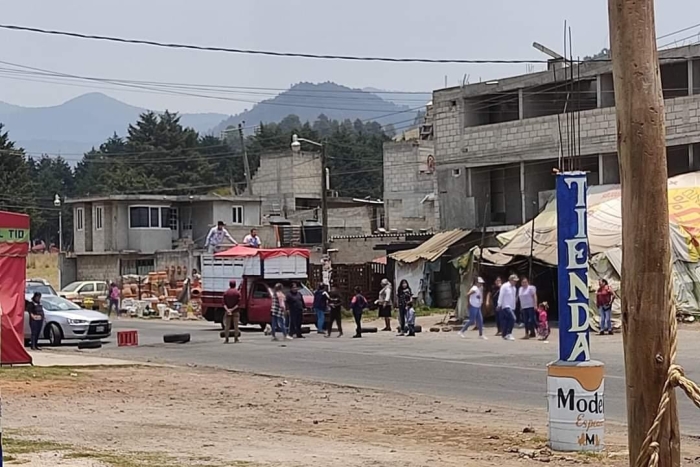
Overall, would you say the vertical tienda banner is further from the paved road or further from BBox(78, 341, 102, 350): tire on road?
BBox(78, 341, 102, 350): tire on road

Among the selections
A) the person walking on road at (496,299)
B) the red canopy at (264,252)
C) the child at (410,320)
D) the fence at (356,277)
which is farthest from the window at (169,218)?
the child at (410,320)

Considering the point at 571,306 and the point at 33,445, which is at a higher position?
the point at 571,306

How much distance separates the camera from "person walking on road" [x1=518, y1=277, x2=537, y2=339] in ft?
104

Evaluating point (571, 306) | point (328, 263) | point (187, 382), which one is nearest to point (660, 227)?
point (571, 306)

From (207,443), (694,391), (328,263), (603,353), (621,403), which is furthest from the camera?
(328,263)

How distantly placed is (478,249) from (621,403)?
2244 cm

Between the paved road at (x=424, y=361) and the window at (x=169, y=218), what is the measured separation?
96.8 feet

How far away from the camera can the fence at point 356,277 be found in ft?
157

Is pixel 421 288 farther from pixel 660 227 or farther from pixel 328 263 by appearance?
pixel 660 227

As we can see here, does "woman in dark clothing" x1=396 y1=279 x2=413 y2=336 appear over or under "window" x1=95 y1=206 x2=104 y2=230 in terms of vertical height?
under

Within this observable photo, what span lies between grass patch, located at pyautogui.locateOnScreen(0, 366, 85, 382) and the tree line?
65.7 m

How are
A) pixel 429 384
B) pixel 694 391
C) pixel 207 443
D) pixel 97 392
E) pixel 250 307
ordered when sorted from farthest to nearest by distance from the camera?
pixel 250 307 → pixel 429 384 → pixel 97 392 → pixel 207 443 → pixel 694 391

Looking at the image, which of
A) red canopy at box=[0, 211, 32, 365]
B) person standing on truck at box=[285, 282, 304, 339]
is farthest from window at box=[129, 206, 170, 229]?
red canopy at box=[0, 211, 32, 365]

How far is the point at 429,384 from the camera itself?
19953mm
